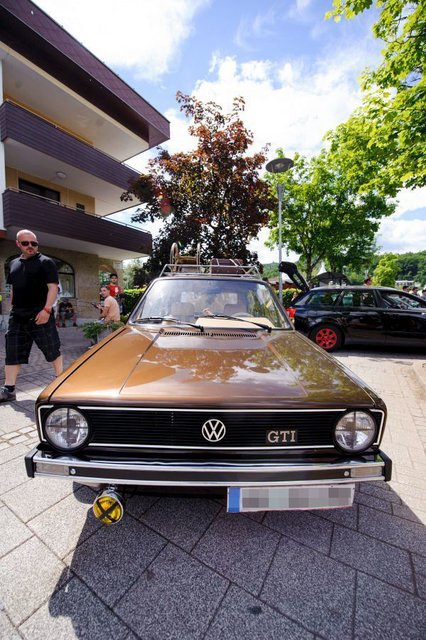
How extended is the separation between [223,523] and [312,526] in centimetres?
56

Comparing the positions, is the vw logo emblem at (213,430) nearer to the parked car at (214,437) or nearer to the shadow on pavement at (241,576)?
the parked car at (214,437)

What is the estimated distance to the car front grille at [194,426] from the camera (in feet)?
4.67

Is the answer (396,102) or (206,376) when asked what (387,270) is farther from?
(206,376)

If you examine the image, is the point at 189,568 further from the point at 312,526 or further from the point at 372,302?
the point at 372,302

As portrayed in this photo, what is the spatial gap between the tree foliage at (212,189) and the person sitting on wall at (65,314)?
18.4ft

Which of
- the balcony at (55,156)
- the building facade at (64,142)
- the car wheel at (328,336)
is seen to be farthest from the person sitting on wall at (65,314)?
the car wheel at (328,336)

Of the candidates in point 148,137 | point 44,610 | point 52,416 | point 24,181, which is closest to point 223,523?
point 44,610

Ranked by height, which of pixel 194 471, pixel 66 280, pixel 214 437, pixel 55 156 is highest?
pixel 55 156

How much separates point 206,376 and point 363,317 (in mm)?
6123

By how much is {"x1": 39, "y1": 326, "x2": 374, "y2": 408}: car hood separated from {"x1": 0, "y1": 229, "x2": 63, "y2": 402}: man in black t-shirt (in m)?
1.82

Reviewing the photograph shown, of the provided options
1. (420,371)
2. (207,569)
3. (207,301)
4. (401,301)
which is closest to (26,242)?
(207,301)

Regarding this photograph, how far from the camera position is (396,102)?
16.6 feet

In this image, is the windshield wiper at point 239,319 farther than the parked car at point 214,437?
Yes

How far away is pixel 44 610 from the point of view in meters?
1.31
